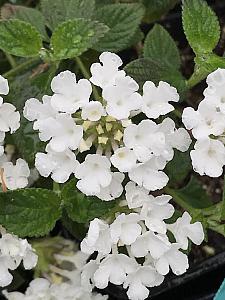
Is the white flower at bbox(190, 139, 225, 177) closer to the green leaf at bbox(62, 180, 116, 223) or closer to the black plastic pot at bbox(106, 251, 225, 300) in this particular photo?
the green leaf at bbox(62, 180, 116, 223)

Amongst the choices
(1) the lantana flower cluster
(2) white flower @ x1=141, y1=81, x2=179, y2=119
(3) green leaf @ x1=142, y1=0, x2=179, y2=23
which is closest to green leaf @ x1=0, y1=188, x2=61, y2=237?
(1) the lantana flower cluster

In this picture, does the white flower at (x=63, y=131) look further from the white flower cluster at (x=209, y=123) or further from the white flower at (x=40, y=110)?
the white flower cluster at (x=209, y=123)

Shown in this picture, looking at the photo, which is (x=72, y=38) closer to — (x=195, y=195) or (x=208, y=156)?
(x=208, y=156)

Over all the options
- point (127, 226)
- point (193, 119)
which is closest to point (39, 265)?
point (127, 226)

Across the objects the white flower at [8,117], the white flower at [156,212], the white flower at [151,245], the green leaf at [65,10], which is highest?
the green leaf at [65,10]

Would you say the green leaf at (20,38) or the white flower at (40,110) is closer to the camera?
the white flower at (40,110)

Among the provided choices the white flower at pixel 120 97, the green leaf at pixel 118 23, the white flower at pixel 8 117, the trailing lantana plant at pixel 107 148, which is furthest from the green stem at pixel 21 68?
the white flower at pixel 120 97
